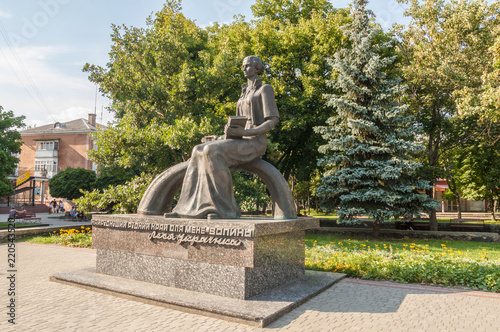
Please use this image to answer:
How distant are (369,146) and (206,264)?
38.9 feet

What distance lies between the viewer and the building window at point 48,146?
Answer: 4966cm

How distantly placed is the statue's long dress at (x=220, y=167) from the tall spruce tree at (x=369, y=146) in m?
9.47

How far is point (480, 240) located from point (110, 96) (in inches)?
699

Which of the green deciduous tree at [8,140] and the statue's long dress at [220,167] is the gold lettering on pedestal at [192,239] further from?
the green deciduous tree at [8,140]

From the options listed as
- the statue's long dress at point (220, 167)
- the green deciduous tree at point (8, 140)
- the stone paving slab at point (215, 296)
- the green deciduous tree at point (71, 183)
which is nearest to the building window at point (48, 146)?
the green deciduous tree at point (71, 183)

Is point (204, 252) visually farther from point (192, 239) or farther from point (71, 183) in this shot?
point (71, 183)

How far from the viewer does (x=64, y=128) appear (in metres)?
51.2

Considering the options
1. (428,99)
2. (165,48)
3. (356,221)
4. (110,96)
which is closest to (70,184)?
(110,96)

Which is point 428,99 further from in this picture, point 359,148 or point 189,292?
point 189,292

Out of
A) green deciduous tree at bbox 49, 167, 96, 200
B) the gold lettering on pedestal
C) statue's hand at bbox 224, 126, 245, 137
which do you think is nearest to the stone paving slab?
the gold lettering on pedestal

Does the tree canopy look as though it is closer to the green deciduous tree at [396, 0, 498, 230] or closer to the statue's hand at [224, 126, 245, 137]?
the green deciduous tree at [396, 0, 498, 230]

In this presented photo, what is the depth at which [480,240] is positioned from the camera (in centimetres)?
1595

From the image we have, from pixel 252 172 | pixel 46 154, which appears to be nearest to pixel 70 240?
pixel 252 172

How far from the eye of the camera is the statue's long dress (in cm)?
643
